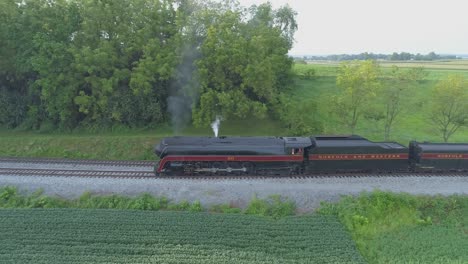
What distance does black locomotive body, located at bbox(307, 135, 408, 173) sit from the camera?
18.6 metres

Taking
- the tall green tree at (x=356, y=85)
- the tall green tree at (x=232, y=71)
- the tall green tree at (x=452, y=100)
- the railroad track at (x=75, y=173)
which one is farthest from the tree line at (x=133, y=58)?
the tall green tree at (x=452, y=100)

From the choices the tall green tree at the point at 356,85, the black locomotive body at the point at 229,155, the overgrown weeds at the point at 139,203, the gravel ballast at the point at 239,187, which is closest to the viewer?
the overgrown weeds at the point at 139,203

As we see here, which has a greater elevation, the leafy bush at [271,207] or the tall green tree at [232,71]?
the tall green tree at [232,71]

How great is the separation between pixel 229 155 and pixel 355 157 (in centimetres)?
703

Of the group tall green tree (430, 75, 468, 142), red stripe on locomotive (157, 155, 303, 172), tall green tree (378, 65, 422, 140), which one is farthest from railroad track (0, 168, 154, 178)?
tall green tree (430, 75, 468, 142)

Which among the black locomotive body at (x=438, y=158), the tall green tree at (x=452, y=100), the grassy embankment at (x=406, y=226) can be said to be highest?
the tall green tree at (x=452, y=100)

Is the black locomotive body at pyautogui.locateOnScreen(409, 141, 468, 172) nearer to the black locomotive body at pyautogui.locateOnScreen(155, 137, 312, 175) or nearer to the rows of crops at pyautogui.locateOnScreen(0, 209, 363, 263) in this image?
the black locomotive body at pyautogui.locateOnScreen(155, 137, 312, 175)

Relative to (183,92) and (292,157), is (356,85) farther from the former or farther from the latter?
(183,92)

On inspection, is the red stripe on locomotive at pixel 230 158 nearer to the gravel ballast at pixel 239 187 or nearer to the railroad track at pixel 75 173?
the gravel ballast at pixel 239 187

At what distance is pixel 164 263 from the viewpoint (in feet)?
40.7

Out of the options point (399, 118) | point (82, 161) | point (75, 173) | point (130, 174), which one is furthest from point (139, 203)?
point (399, 118)

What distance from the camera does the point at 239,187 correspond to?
1773 cm

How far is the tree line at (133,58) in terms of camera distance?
972 inches

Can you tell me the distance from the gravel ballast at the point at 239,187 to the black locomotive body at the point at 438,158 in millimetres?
681
